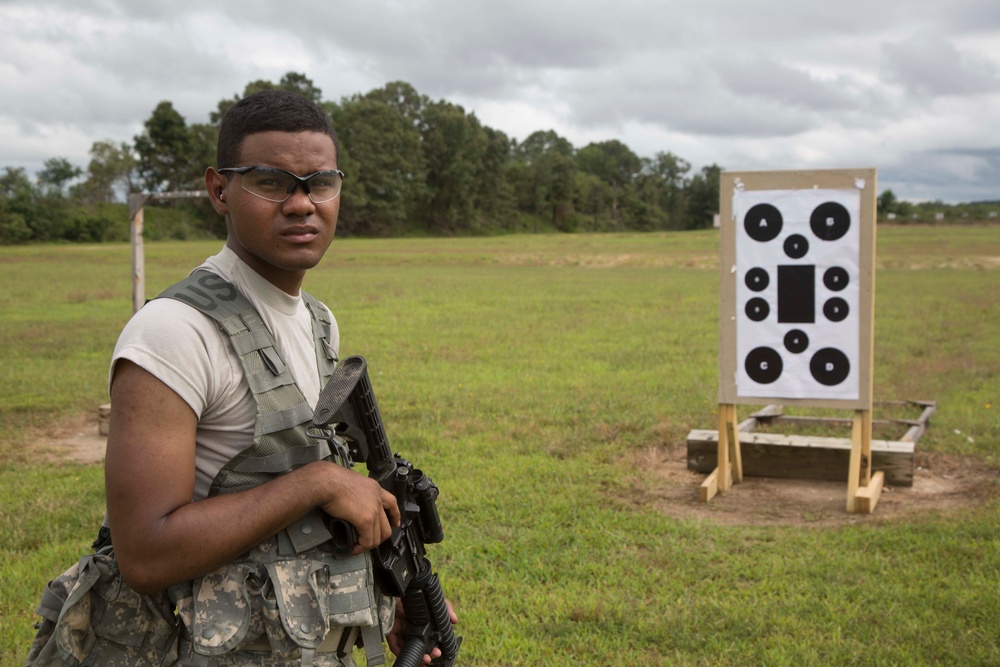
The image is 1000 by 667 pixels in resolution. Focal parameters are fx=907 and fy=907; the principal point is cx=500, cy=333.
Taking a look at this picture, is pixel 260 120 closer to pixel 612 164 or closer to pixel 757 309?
pixel 757 309

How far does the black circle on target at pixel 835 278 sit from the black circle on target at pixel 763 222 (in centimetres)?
44

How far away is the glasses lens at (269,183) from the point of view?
1.89 m

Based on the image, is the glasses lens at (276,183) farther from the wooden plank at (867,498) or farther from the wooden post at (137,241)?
the wooden post at (137,241)

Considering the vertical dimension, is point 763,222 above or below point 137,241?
above

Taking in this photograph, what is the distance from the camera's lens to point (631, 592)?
455cm

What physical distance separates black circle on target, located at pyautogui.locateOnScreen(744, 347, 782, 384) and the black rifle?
4.52m

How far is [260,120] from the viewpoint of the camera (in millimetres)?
1905

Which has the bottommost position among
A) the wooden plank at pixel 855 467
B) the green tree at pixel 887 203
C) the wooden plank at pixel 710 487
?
the wooden plank at pixel 710 487

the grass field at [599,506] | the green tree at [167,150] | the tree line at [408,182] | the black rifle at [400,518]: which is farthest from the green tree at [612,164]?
the black rifle at [400,518]

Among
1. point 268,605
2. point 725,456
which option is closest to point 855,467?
point 725,456

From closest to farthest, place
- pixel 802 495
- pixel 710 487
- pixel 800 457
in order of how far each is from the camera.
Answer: pixel 710 487 → pixel 802 495 → pixel 800 457

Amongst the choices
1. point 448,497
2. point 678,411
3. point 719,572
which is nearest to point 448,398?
point 678,411

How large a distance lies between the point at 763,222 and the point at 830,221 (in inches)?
17.3

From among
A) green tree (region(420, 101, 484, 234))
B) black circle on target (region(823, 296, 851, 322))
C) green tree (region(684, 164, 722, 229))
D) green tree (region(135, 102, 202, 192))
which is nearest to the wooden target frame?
black circle on target (region(823, 296, 851, 322))
